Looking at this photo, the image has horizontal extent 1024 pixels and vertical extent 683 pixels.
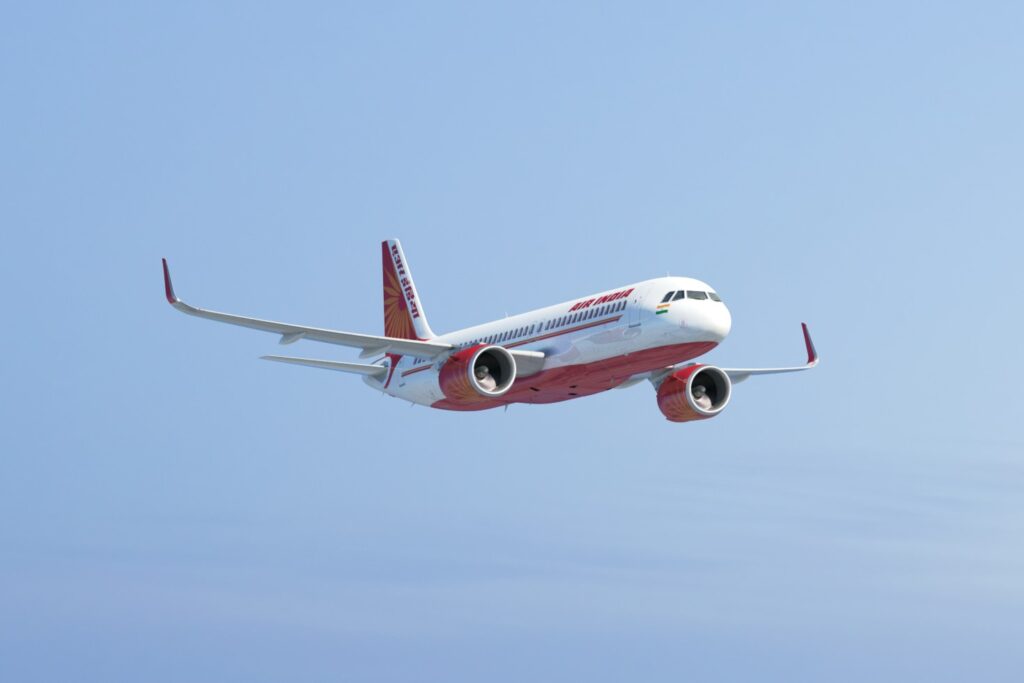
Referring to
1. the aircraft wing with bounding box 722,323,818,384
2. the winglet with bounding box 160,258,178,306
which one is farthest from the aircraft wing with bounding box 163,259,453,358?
the aircraft wing with bounding box 722,323,818,384

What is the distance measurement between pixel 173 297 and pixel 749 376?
2915 centimetres

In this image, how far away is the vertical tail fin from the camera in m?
84.4

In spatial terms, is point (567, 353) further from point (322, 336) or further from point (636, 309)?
point (322, 336)

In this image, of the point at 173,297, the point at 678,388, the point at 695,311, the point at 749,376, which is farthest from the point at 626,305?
the point at 173,297

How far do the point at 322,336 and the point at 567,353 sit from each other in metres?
10.4

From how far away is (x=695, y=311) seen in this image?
65.9 metres

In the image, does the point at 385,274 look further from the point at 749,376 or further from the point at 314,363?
the point at 749,376

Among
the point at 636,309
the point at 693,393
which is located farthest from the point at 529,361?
the point at 693,393

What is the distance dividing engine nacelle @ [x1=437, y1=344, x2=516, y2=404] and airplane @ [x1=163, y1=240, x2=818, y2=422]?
43 millimetres

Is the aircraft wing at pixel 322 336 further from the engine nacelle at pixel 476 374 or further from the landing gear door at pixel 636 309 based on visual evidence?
the landing gear door at pixel 636 309

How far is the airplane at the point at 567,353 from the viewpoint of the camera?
6631 centimetres

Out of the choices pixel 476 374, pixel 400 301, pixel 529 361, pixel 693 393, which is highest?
pixel 400 301

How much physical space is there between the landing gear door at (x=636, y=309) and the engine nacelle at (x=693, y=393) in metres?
7.86

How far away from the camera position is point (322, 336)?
68875 mm
